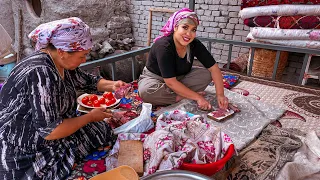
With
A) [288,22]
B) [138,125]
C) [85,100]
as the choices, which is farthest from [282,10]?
[85,100]

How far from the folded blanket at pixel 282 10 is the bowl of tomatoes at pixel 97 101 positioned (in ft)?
8.38

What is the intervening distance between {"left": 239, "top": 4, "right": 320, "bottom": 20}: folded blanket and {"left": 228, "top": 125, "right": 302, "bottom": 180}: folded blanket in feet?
6.55

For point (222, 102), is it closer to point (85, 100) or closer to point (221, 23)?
point (85, 100)

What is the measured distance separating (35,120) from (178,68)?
162cm

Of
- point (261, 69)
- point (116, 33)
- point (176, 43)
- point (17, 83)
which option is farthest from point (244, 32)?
point (17, 83)

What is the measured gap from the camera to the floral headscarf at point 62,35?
1.30m

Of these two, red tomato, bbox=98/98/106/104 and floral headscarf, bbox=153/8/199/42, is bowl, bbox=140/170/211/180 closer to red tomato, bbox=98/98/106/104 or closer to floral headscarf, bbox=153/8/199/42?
red tomato, bbox=98/98/106/104

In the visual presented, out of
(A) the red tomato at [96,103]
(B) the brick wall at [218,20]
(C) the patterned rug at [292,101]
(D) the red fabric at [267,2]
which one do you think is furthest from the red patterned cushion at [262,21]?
(A) the red tomato at [96,103]

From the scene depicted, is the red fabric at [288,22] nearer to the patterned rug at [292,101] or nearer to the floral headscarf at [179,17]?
the patterned rug at [292,101]

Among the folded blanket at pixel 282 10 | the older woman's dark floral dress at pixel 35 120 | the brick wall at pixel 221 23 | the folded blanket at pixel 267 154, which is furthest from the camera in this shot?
the brick wall at pixel 221 23

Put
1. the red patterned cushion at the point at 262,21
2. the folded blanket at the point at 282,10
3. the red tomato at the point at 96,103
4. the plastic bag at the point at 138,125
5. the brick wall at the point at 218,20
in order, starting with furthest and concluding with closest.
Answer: the brick wall at the point at 218,20 < the red patterned cushion at the point at 262,21 < the folded blanket at the point at 282,10 < the red tomato at the point at 96,103 < the plastic bag at the point at 138,125

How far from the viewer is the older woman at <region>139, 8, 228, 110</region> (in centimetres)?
233

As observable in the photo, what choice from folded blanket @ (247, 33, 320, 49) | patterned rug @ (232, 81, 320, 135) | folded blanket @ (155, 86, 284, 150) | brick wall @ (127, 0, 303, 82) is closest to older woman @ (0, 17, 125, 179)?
folded blanket @ (155, 86, 284, 150)

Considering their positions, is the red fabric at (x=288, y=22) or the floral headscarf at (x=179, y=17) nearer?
the floral headscarf at (x=179, y=17)
